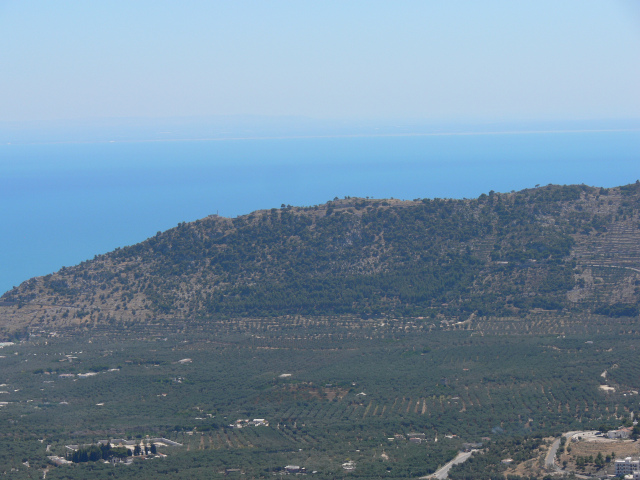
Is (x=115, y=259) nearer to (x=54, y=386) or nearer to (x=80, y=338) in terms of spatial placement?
(x=80, y=338)

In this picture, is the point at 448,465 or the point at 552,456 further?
the point at 448,465

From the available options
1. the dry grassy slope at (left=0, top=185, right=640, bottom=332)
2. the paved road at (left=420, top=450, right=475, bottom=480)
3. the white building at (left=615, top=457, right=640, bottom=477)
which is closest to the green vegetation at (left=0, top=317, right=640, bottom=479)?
the paved road at (left=420, top=450, right=475, bottom=480)

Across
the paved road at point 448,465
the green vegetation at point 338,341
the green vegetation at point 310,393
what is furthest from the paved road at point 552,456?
the paved road at point 448,465

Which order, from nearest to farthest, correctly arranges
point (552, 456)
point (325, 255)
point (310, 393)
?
point (552, 456), point (310, 393), point (325, 255)

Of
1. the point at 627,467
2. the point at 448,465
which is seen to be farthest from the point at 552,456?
the point at 448,465

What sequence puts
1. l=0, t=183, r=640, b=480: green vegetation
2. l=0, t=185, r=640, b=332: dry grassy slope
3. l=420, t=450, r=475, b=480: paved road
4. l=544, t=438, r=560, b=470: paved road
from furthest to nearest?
l=0, t=185, r=640, b=332: dry grassy slope
l=0, t=183, r=640, b=480: green vegetation
l=420, t=450, r=475, b=480: paved road
l=544, t=438, r=560, b=470: paved road

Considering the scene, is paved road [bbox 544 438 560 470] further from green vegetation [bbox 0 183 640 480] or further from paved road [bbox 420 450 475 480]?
paved road [bbox 420 450 475 480]

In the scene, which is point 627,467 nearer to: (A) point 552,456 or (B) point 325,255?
(A) point 552,456

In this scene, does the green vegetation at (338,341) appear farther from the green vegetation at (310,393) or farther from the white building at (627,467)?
the white building at (627,467)

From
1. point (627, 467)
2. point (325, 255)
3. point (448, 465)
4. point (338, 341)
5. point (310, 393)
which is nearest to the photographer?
point (627, 467)
